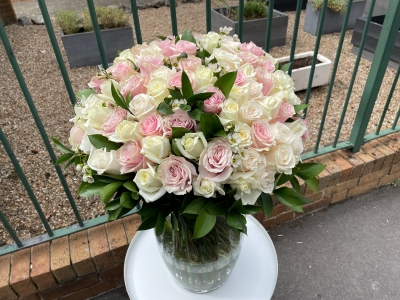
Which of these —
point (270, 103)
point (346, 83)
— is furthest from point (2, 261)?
point (346, 83)

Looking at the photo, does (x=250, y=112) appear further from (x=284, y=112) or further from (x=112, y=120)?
(x=112, y=120)

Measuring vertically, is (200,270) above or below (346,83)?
above

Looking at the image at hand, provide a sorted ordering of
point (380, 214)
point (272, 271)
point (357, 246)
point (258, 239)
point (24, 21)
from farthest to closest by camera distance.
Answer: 1. point (24, 21)
2. point (380, 214)
3. point (357, 246)
4. point (258, 239)
5. point (272, 271)

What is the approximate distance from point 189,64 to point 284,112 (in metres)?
0.25

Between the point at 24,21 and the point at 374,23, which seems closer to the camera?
the point at 374,23

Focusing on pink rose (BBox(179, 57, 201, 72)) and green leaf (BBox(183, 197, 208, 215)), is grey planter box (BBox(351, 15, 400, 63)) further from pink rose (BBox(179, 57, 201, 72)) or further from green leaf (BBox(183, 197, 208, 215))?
green leaf (BBox(183, 197, 208, 215))

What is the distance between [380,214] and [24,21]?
16.7 ft

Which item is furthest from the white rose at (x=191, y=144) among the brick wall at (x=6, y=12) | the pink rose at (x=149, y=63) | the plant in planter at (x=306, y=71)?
the brick wall at (x=6, y=12)

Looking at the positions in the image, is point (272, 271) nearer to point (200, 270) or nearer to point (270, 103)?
point (200, 270)

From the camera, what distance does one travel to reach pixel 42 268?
1.49 m

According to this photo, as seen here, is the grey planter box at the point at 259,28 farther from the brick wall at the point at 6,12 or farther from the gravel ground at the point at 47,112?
the brick wall at the point at 6,12

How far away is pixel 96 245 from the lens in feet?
5.17

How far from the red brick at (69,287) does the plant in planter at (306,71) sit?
7.36 ft

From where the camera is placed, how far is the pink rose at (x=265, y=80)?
2.71 ft
